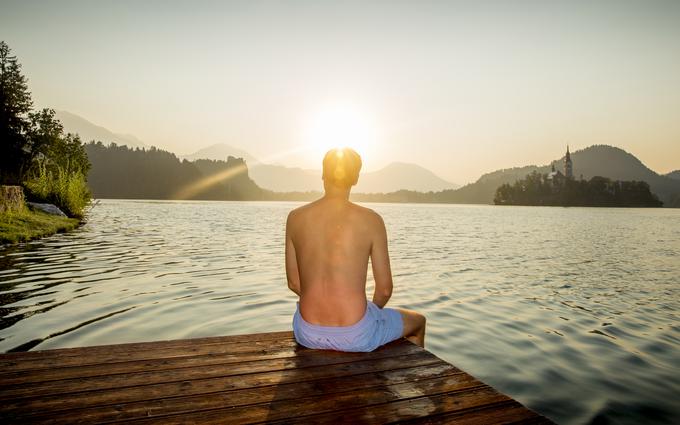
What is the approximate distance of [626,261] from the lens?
20.8m

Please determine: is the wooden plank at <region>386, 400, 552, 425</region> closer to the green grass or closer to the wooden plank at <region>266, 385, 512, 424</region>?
the wooden plank at <region>266, 385, 512, 424</region>

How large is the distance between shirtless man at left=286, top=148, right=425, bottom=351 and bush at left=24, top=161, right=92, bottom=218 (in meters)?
29.8

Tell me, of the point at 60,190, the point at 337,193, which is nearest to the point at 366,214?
the point at 337,193

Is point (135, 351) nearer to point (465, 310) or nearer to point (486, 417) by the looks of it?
point (486, 417)

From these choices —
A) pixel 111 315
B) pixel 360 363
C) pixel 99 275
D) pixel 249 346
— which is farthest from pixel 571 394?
pixel 99 275

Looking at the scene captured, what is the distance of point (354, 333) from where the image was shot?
174 inches

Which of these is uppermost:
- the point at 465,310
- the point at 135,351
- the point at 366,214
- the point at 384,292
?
the point at 366,214

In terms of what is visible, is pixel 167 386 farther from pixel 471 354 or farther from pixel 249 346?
pixel 471 354

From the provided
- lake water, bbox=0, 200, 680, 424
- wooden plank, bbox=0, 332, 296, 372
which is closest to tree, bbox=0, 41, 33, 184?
lake water, bbox=0, 200, 680, 424

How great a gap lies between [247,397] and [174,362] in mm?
1212

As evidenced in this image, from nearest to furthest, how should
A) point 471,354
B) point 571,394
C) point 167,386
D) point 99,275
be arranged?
1. point 167,386
2. point 571,394
3. point 471,354
4. point 99,275

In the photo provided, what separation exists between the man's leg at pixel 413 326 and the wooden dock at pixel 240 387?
0.89ft

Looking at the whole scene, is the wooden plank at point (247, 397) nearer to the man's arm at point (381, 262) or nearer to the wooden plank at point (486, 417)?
the wooden plank at point (486, 417)

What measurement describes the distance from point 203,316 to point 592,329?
8418mm
